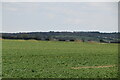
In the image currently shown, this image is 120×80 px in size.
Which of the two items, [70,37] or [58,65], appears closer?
[58,65]

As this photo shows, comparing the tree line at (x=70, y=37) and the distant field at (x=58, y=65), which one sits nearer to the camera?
the distant field at (x=58, y=65)

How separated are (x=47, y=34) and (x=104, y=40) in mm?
28573

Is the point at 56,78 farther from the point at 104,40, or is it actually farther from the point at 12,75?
the point at 104,40

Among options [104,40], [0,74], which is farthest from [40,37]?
[0,74]

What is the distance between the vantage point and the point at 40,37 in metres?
136

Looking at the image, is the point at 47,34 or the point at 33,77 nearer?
the point at 33,77

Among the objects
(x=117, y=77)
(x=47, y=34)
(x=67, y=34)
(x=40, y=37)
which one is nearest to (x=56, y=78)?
(x=117, y=77)

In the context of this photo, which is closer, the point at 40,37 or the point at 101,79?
the point at 101,79

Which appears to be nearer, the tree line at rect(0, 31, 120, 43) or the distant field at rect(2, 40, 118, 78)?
the distant field at rect(2, 40, 118, 78)

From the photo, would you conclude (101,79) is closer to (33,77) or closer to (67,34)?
(33,77)

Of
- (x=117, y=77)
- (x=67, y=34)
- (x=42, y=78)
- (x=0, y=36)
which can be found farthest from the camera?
(x=67, y=34)

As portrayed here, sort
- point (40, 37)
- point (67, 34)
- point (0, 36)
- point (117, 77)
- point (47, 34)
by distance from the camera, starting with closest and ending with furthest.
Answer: point (117, 77)
point (0, 36)
point (40, 37)
point (47, 34)
point (67, 34)

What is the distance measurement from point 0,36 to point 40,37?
60.8ft

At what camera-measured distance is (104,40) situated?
5428 inches
